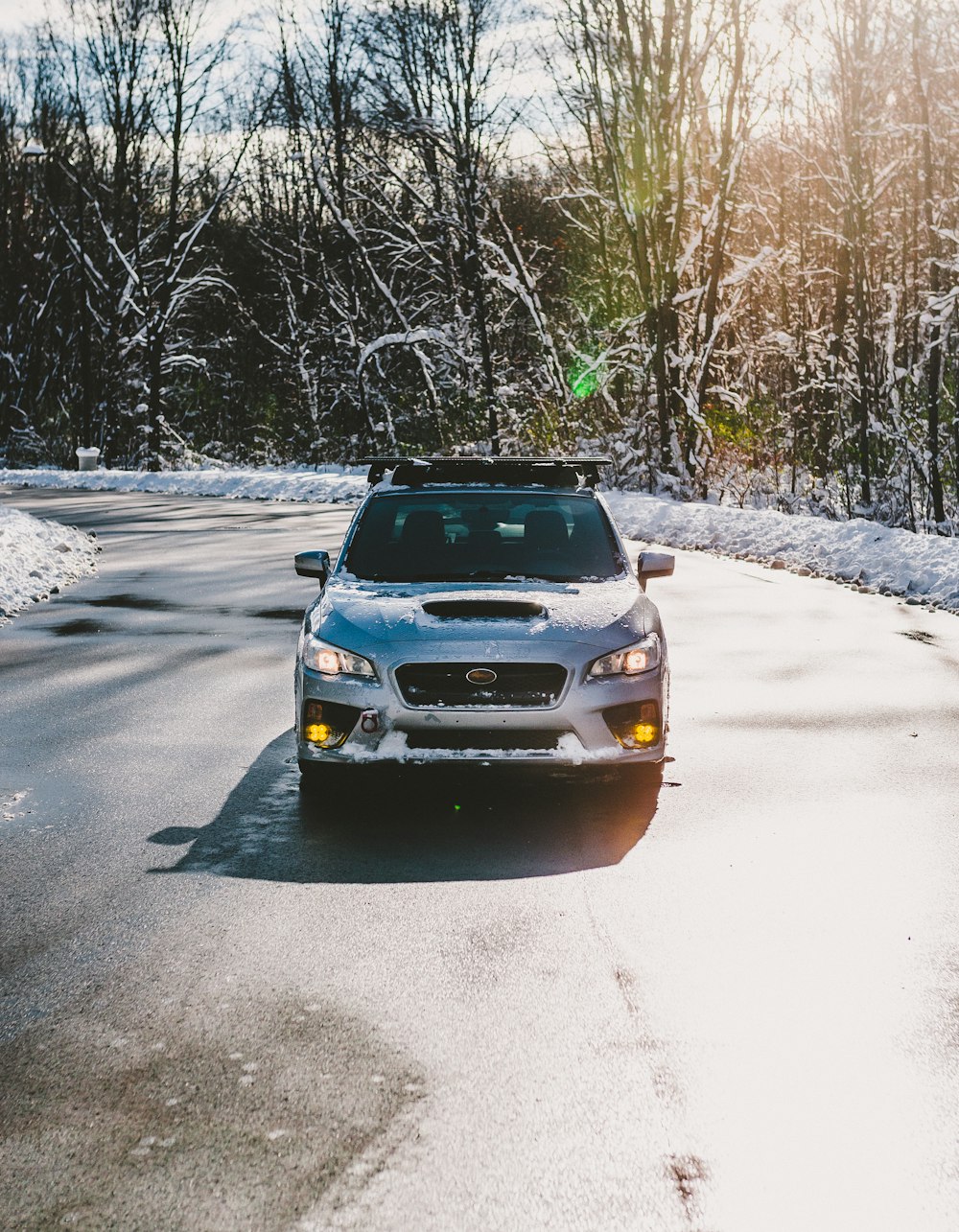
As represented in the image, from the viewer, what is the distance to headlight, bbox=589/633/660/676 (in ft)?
22.2

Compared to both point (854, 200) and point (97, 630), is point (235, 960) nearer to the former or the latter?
point (97, 630)

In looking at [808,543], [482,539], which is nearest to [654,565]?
[482,539]

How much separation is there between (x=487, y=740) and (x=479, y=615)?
0.68 meters

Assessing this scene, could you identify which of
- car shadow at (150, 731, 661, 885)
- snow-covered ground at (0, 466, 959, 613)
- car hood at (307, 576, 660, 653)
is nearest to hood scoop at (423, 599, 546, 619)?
car hood at (307, 576, 660, 653)

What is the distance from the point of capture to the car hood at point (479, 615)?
6.77m

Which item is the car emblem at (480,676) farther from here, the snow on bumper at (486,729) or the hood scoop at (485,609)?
the hood scoop at (485,609)

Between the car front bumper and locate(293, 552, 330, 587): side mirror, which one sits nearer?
the car front bumper

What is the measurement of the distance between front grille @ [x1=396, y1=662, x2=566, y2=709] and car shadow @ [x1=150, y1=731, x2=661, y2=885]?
0.31 m

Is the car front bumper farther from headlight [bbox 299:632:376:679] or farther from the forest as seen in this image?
the forest

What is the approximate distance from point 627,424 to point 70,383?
95.0ft

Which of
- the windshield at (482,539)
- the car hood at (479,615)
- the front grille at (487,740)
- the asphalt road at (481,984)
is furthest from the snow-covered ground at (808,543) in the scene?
the front grille at (487,740)

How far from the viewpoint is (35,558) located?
18.5 meters

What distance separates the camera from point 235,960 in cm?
485

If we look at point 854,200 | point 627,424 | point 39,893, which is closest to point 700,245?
point 627,424
